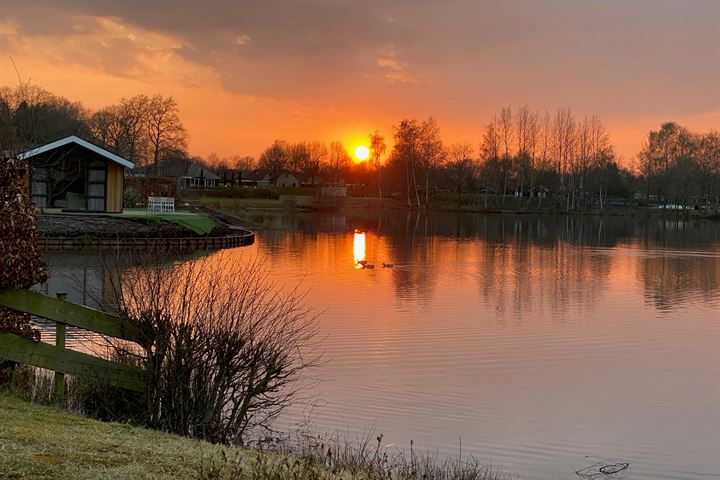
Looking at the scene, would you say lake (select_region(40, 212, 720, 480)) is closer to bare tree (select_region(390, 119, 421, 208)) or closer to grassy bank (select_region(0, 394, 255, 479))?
grassy bank (select_region(0, 394, 255, 479))

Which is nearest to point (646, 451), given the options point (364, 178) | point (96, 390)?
point (96, 390)

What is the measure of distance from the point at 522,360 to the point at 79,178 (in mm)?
28605

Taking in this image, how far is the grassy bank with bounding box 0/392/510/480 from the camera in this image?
5.26 metres

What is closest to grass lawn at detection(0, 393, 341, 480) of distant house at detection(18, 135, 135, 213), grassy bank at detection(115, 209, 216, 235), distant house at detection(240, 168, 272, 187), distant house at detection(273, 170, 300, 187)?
grassy bank at detection(115, 209, 216, 235)

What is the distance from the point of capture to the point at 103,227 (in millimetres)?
32812

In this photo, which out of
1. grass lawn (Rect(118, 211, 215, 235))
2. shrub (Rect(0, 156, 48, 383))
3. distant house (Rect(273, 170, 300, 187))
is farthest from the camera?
distant house (Rect(273, 170, 300, 187))

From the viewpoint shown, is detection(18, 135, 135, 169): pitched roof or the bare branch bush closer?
the bare branch bush

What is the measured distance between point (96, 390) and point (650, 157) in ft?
381

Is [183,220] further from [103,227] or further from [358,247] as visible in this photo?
[358,247]

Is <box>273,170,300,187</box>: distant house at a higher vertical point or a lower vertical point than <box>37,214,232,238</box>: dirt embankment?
higher

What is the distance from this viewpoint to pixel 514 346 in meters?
15.5

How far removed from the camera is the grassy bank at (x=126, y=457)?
526 centimetres

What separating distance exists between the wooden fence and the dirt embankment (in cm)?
2385

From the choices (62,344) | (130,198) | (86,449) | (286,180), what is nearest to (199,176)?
(286,180)
